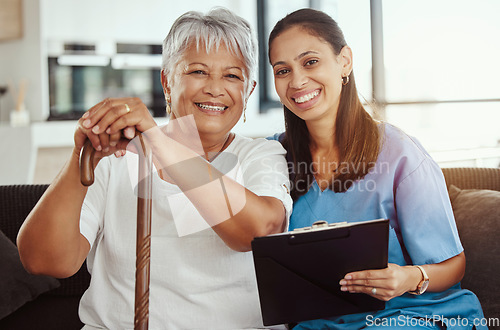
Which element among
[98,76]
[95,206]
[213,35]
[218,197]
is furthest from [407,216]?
[98,76]

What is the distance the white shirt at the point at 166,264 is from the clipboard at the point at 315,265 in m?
0.14

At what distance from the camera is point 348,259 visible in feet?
3.71

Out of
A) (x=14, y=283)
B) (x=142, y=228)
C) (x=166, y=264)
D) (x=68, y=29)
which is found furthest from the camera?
(x=68, y=29)

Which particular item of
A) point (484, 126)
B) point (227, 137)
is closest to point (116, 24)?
point (484, 126)

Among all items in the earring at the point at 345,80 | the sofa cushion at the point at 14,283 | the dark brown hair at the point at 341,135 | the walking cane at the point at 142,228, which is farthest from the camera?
the sofa cushion at the point at 14,283

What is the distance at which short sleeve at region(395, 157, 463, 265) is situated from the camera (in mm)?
1334

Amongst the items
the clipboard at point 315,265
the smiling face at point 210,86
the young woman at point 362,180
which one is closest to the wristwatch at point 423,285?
the young woman at point 362,180

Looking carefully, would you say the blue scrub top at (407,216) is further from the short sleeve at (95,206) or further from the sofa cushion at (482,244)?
the short sleeve at (95,206)

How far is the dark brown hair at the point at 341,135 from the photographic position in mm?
1444

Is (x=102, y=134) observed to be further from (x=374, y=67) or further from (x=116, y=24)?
(x=116, y=24)

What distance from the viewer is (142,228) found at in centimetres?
82

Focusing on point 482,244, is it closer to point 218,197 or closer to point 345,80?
point 345,80

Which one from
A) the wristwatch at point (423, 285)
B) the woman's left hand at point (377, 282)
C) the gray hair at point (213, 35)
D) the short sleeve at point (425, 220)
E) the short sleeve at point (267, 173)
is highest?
the gray hair at point (213, 35)

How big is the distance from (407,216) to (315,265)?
365 millimetres
